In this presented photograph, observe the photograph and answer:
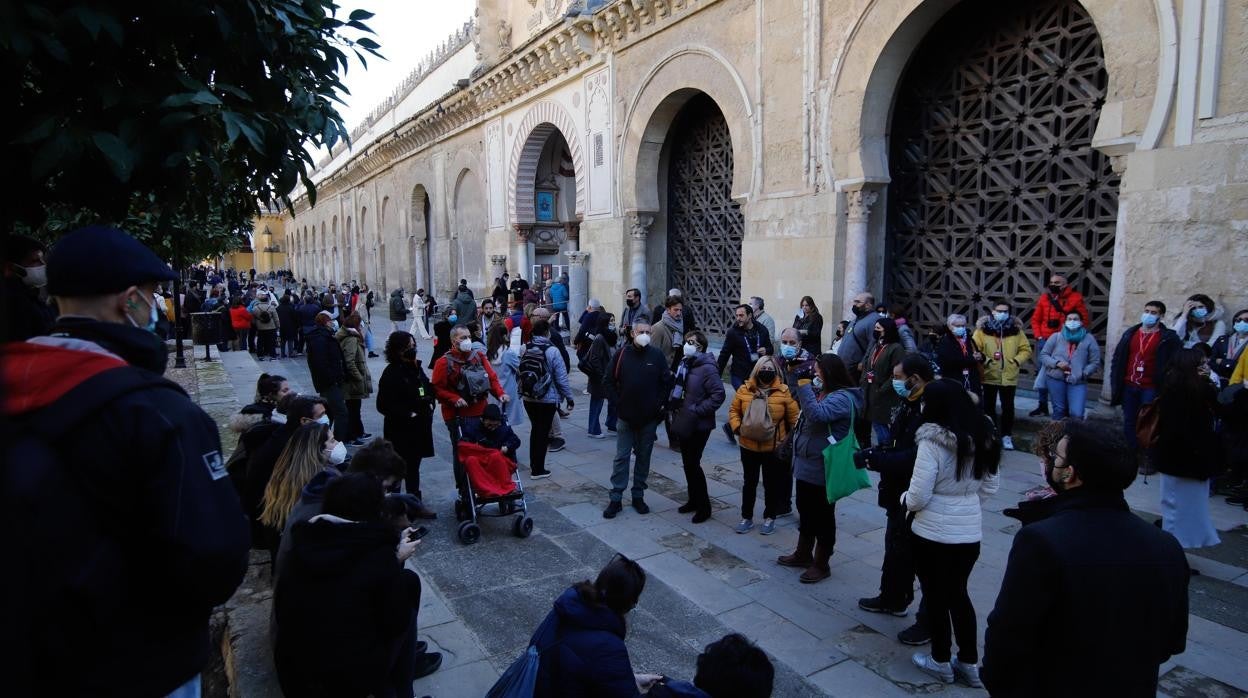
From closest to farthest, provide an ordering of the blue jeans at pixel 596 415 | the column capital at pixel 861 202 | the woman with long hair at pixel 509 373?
the woman with long hair at pixel 509 373 < the blue jeans at pixel 596 415 < the column capital at pixel 861 202

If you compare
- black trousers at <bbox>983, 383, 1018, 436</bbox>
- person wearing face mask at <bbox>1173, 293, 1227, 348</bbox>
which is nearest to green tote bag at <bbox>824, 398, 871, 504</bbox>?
black trousers at <bbox>983, 383, 1018, 436</bbox>

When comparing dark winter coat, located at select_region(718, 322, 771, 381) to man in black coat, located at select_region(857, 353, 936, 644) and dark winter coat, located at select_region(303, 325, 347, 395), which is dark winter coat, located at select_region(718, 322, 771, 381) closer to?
man in black coat, located at select_region(857, 353, 936, 644)

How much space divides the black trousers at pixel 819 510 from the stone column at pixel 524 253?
629 inches

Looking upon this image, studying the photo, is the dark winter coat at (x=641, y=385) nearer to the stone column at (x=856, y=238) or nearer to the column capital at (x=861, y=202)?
the stone column at (x=856, y=238)

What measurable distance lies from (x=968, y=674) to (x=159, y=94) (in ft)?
A: 15.0

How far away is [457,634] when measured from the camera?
3.89 m

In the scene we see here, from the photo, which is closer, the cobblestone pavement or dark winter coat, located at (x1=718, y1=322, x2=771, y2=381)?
the cobblestone pavement

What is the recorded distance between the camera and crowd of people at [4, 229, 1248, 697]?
1.39 meters

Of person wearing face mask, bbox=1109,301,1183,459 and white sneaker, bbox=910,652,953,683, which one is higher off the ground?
person wearing face mask, bbox=1109,301,1183,459

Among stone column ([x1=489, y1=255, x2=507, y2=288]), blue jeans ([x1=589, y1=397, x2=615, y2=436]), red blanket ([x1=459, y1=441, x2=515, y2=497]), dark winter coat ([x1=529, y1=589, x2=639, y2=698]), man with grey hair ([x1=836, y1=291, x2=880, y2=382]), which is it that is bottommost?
blue jeans ([x1=589, y1=397, x2=615, y2=436])

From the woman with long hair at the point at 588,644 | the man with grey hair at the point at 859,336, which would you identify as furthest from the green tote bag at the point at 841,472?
the man with grey hair at the point at 859,336

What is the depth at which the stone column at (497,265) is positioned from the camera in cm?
2052

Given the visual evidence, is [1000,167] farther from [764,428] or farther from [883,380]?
[764,428]

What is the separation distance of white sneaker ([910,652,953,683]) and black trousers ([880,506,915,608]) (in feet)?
1.63
